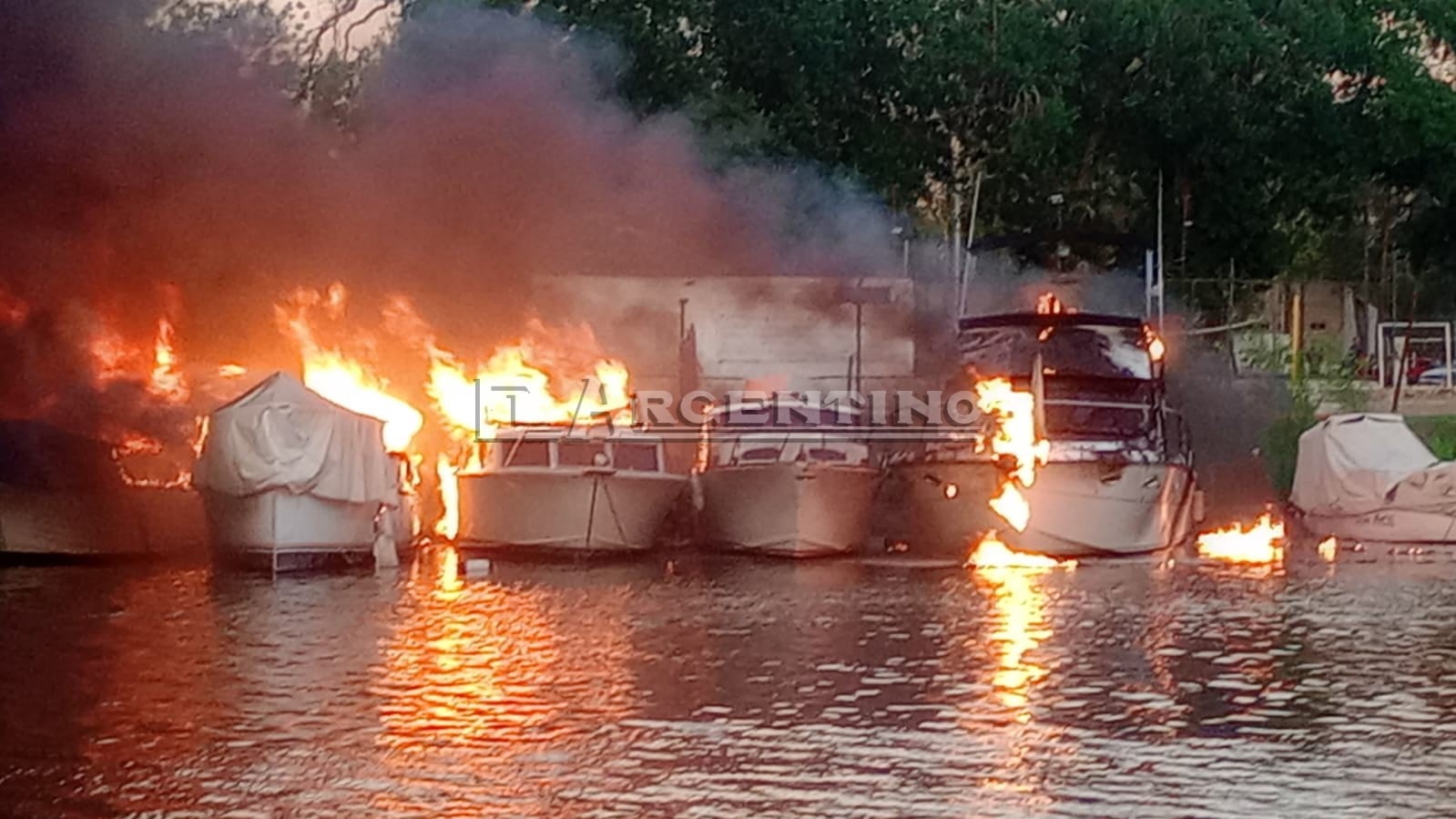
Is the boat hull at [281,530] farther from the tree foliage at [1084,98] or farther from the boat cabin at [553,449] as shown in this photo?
the tree foliage at [1084,98]

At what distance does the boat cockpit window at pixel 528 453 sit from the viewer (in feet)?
76.7

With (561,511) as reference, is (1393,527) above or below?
below

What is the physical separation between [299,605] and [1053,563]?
8974mm

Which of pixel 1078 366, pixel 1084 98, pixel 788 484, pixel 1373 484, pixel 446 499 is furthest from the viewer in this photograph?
pixel 1084 98

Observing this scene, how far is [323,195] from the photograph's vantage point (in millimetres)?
27203

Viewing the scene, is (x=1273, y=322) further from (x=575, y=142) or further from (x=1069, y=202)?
(x=575, y=142)

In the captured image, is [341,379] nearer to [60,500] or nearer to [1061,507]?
[60,500]

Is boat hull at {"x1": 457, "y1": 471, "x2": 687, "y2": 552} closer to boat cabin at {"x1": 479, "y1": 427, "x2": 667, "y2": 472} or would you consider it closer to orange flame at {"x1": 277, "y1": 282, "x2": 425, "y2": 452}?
boat cabin at {"x1": 479, "y1": 427, "x2": 667, "y2": 472}

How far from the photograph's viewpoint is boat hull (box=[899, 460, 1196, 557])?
73.0 ft

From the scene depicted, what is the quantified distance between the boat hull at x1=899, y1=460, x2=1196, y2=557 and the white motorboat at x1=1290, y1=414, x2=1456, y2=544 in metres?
3.46

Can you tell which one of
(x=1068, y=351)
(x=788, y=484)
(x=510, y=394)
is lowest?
(x=788, y=484)

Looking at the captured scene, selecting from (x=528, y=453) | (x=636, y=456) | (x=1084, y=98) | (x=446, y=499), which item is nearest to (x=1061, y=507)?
(x=636, y=456)

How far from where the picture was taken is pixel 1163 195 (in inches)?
1607

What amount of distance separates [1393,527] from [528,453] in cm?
1151
